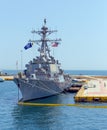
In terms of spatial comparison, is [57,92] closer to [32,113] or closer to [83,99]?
[83,99]

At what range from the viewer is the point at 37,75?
73.9 metres

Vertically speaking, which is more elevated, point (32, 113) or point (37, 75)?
point (37, 75)

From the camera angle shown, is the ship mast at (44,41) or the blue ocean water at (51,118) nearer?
the blue ocean water at (51,118)

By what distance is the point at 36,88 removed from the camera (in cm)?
6938

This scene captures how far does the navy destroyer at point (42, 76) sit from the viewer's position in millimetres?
67688

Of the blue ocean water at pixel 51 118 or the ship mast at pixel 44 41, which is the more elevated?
the ship mast at pixel 44 41

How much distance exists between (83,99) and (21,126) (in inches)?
896

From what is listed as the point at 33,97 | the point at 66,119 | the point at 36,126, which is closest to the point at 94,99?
the point at 33,97

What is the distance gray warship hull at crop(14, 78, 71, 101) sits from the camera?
221ft

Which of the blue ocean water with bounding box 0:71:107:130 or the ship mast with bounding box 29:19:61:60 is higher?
the ship mast with bounding box 29:19:61:60

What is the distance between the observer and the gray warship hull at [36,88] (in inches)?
2650

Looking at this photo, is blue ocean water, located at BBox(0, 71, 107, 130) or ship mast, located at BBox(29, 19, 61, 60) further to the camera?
ship mast, located at BBox(29, 19, 61, 60)

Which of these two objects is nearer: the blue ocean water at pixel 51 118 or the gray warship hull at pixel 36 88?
the blue ocean water at pixel 51 118

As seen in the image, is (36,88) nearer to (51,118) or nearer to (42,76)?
(42,76)
